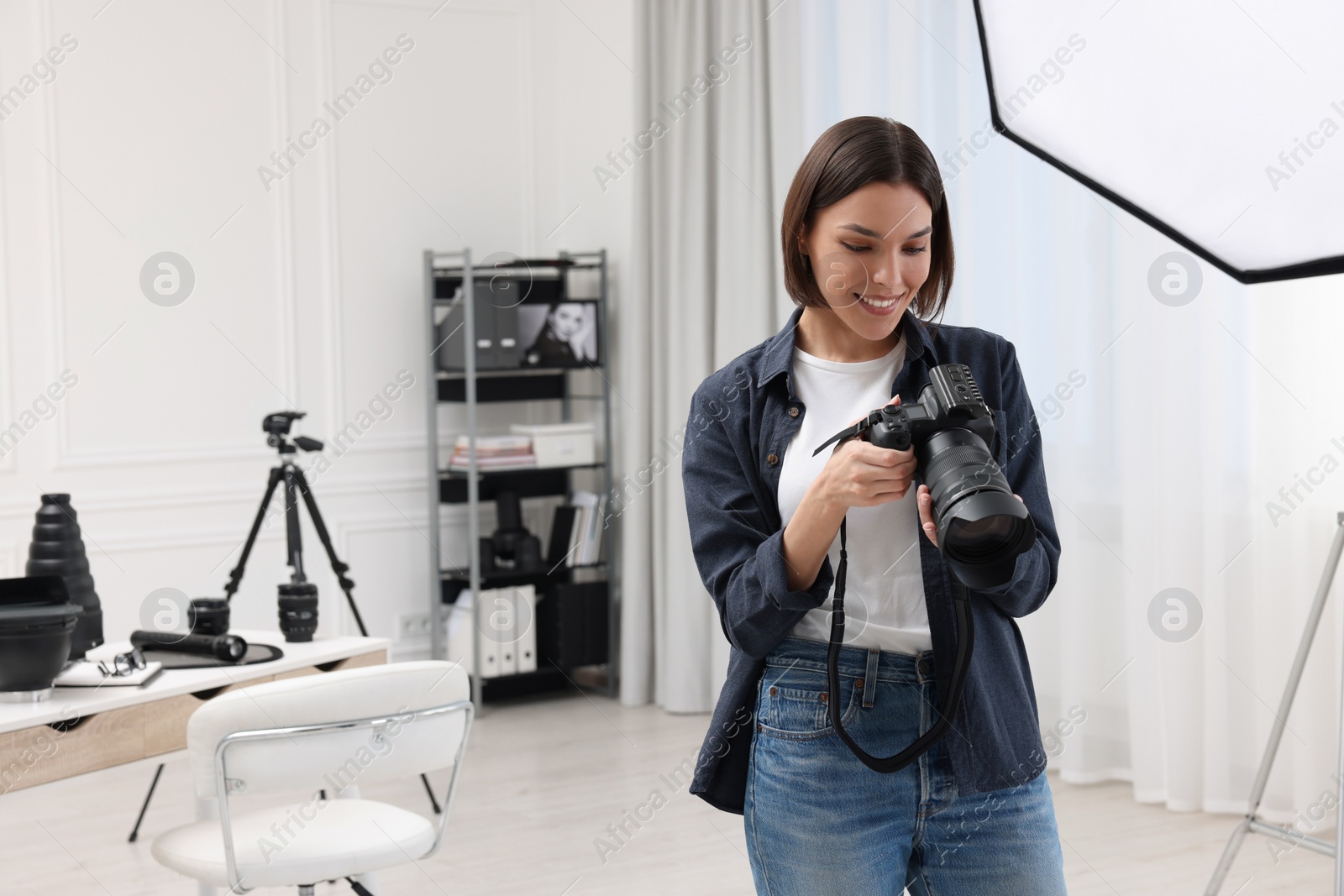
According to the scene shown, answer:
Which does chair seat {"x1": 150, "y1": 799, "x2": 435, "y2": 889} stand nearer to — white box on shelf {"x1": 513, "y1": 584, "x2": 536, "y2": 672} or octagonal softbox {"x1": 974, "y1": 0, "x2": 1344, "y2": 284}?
octagonal softbox {"x1": 974, "y1": 0, "x2": 1344, "y2": 284}

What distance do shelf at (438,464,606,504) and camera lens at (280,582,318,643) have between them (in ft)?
6.42

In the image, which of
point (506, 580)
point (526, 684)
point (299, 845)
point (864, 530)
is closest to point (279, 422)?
point (506, 580)

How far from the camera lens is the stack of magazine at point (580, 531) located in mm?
4656

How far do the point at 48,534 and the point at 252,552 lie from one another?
222 cm

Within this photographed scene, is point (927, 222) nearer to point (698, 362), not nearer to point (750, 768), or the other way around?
point (750, 768)

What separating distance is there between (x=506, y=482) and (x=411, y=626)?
64 centimetres

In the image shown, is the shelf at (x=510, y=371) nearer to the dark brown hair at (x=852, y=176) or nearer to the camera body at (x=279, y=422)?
the camera body at (x=279, y=422)

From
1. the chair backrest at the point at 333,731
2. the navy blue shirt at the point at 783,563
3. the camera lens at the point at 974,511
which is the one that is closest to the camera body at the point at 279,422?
the chair backrest at the point at 333,731

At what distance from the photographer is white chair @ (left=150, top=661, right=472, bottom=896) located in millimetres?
1874

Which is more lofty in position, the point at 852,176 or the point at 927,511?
the point at 852,176

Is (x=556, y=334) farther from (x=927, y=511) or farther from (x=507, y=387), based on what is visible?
(x=927, y=511)

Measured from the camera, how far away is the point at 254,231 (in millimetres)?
4402

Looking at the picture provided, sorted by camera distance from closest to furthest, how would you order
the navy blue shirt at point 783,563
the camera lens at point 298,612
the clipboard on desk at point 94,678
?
the navy blue shirt at point 783,563, the clipboard on desk at point 94,678, the camera lens at point 298,612

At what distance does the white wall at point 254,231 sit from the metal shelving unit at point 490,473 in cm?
14
